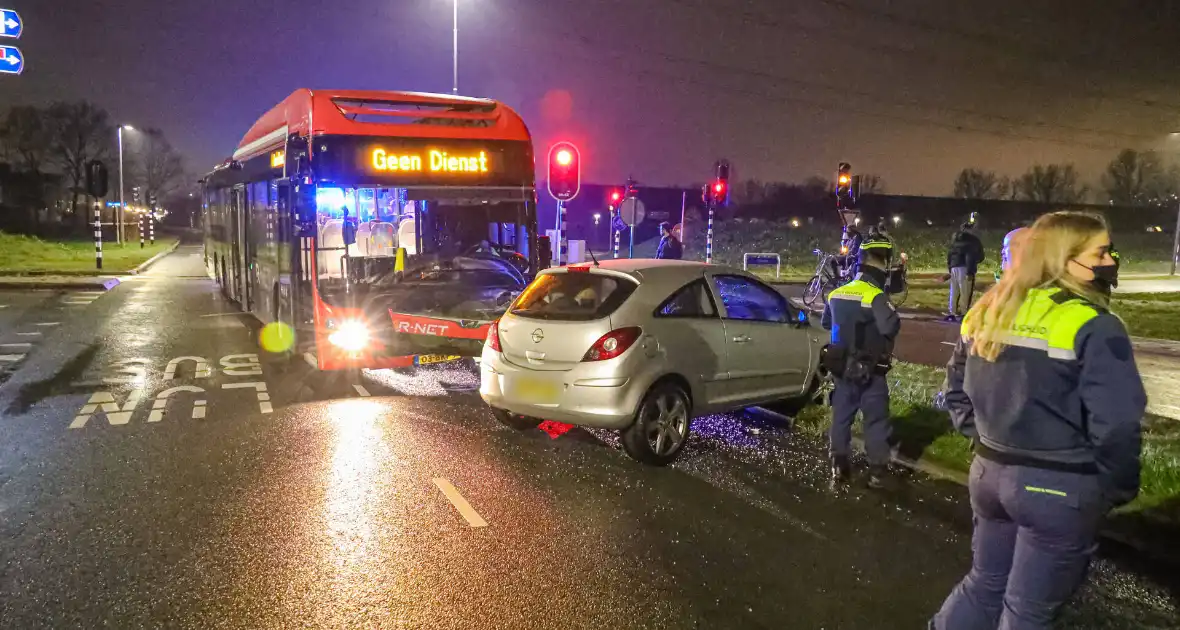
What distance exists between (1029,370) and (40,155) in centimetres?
7235

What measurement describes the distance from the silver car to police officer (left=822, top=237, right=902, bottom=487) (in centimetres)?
110

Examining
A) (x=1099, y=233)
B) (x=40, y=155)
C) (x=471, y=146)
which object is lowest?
(x=1099, y=233)

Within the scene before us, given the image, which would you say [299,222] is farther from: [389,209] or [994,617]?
[994,617]

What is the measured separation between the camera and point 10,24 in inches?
618

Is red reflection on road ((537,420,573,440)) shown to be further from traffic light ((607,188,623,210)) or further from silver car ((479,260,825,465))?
traffic light ((607,188,623,210))

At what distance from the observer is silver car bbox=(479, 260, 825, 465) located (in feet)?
20.2

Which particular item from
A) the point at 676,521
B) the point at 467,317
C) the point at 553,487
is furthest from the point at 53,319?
the point at 676,521

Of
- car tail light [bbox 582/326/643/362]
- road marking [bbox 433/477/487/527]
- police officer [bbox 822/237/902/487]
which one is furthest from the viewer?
car tail light [bbox 582/326/643/362]

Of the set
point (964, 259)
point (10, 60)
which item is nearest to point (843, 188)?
point (964, 259)

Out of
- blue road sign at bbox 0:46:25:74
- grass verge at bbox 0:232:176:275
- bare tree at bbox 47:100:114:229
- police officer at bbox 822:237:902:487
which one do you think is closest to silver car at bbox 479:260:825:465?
police officer at bbox 822:237:902:487

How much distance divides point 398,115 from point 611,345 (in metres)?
4.72

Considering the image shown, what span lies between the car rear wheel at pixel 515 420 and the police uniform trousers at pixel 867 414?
2566 mm

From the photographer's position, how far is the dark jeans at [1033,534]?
8.87 ft

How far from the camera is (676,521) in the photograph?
5.21 metres
